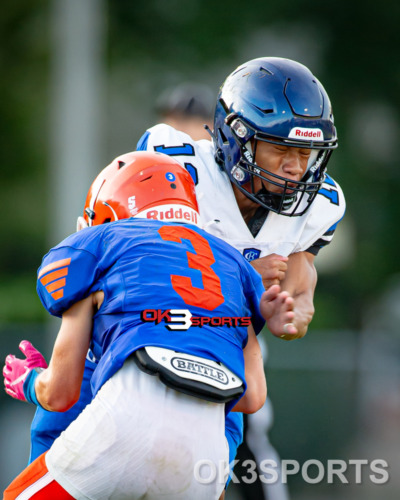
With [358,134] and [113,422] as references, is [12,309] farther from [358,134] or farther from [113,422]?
[113,422]

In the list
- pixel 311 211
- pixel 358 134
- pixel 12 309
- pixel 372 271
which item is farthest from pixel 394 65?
pixel 311 211

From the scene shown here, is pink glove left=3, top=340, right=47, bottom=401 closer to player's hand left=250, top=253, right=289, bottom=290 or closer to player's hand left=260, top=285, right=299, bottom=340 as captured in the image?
player's hand left=260, top=285, right=299, bottom=340

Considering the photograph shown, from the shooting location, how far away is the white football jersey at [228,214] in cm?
408

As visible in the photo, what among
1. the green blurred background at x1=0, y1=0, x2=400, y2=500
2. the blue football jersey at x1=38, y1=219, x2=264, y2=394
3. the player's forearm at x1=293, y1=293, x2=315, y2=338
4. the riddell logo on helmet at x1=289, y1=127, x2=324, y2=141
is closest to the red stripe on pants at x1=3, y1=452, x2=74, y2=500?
the blue football jersey at x1=38, y1=219, x2=264, y2=394

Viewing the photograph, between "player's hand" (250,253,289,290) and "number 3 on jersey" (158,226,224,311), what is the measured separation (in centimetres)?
88

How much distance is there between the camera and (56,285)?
3004 mm

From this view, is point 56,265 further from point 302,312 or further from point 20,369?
point 302,312

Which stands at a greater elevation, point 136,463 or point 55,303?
point 55,303

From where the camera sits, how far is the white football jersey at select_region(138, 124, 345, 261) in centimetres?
408

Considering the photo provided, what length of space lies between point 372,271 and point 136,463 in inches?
462

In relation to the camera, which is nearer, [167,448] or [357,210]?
[167,448]

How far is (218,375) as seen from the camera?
2883mm

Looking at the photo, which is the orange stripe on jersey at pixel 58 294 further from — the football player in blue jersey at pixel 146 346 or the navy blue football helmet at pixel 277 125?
the navy blue football helmet at pixel 277 125

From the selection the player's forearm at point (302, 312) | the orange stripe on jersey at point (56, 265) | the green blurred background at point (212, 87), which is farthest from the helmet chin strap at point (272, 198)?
the green blurred background at point (212, 87)
